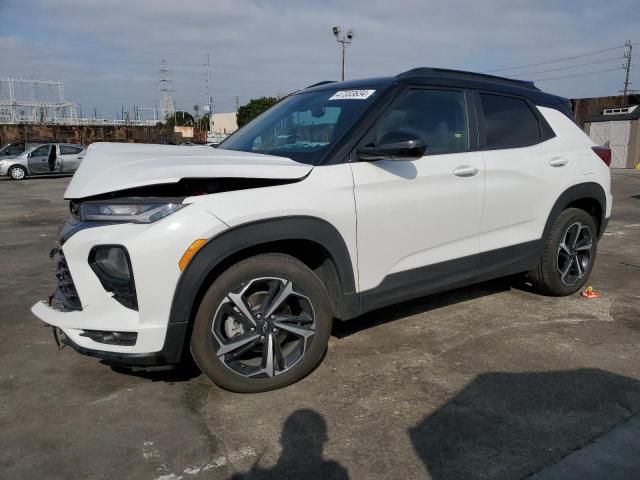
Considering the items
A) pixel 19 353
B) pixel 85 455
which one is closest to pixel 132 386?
pixel 85 455

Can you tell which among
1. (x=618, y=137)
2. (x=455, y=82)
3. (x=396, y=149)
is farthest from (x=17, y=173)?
(x=618, y=137)

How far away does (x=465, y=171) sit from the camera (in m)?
3.62

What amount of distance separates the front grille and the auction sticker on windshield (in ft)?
6.61

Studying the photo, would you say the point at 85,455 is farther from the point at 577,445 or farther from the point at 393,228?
the point at 577,445

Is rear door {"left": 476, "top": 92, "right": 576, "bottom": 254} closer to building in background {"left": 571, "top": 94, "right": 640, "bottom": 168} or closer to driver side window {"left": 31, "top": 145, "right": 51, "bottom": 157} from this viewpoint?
driver side window {"left": 31, "top": 145, "right": 51, "bottom": 157}

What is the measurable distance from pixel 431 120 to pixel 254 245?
1599 mm

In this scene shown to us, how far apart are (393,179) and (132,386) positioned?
2.01m

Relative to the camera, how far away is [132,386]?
3145 millimetres

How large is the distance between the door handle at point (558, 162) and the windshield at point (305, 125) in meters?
1.75

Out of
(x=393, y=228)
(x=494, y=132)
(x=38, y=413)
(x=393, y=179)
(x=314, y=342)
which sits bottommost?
(x=38, y=413)

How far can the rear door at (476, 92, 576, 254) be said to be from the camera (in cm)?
385

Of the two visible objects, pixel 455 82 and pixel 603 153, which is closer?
pixel 455 82

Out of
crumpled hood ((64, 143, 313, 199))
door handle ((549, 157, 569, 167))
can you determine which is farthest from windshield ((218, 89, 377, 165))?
door handle ((549, 157, 569, 167))

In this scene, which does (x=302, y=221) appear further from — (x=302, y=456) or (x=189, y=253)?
(x=302, y=456)
